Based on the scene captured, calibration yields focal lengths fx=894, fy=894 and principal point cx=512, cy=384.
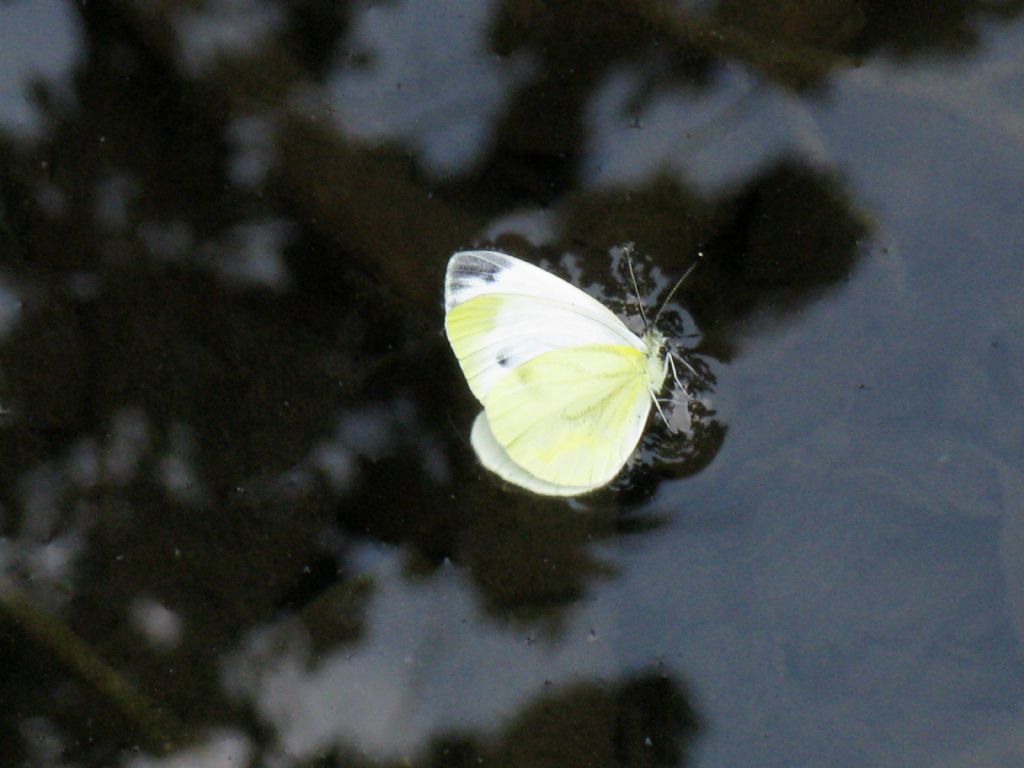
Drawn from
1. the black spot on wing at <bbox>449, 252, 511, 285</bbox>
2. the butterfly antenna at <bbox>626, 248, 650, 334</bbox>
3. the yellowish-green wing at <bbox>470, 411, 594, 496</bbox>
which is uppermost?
the black spot on wing at <bbox>449, 252, 511, 285</bbox>

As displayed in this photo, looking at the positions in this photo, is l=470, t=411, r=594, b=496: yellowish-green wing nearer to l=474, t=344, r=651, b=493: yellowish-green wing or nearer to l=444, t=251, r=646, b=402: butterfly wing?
l=474, t=344, r=651, b=493: yellowish-green wing

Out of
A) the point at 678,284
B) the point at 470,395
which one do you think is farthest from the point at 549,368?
the point at 678,284

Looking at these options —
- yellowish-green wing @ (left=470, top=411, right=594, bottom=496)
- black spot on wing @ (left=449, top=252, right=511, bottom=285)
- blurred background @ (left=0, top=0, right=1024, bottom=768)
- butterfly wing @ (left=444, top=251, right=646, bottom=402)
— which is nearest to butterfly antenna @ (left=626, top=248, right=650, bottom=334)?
blurred background @ (left=0, top=0, right=1024, bottom=768)

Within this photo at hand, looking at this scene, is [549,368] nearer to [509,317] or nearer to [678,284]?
[509,317]

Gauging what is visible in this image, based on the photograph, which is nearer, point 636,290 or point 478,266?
point 478,266

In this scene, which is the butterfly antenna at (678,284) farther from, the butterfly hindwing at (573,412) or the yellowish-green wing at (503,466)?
the yellowish-green wing at (503,466)

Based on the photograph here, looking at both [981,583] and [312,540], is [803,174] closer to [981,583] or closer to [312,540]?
[981,583]
